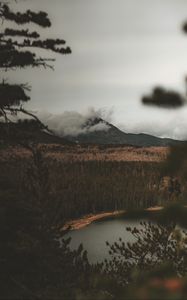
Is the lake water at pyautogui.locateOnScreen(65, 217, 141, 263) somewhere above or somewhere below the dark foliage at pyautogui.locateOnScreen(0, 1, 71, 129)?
below

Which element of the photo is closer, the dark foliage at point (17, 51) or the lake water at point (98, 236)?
the dark foliage at point (17, 51)

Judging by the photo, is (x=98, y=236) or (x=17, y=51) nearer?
(x=17, y=51)

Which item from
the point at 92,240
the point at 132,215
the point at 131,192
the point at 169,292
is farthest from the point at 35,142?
the point at 131,192

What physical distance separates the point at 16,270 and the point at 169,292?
11.5 m

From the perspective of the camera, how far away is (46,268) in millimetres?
13273

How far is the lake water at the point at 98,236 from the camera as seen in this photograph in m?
67.9

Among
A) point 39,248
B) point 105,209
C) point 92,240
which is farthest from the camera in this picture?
point 105,209

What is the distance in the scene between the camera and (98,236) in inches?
3612

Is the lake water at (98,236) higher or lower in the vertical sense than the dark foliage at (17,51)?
lower

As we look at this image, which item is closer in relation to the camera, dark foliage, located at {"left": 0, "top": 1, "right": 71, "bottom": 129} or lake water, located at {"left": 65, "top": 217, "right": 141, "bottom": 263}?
dark foliage, located at {"left": 0, "top": 1, "right": 71, "bottom": 129}

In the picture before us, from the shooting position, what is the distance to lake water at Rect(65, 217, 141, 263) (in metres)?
67.9

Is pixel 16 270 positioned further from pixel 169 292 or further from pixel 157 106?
pixel 169 292

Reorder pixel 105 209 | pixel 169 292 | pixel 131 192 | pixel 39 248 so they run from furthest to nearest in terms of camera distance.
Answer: pixel 131 192, pixel 105 209, pixel 39 248, pixel 169 292

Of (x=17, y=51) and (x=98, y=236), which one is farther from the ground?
(x=17, y=51)
